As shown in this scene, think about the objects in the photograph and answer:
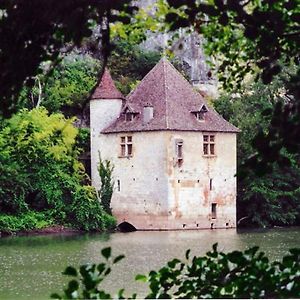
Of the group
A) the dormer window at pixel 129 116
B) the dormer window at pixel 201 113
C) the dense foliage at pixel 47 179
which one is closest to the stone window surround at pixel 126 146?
the dormer window at pixel 129 116

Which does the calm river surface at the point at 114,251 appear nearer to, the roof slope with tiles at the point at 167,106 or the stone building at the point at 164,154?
the stone building at the point at 164,154

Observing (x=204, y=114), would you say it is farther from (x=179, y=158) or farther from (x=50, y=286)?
(x=50, y=286)

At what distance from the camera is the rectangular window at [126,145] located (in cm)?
3300

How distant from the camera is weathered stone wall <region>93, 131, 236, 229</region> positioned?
32688 mm

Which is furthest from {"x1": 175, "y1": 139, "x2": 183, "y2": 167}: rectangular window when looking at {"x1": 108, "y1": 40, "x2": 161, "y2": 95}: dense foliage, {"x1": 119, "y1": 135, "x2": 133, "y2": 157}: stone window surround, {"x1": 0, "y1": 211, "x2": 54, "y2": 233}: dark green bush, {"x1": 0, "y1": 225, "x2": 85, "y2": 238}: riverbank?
{"x1": 108, "y1": 40, "x2": 161, "y2": 95}: dense foliage

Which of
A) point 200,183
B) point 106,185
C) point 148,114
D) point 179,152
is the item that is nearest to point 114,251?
point 106,185

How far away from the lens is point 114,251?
21656 millimetres

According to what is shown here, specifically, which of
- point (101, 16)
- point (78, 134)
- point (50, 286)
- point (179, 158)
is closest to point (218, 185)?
point (179, 158)

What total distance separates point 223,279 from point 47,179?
27.6 metres

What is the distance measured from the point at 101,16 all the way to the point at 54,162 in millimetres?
27803

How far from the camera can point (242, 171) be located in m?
3.82

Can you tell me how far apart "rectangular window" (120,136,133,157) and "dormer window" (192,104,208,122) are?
258 centimetres

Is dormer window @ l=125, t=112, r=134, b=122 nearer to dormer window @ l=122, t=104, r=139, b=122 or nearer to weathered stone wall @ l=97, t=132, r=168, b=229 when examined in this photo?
dormer window @ l=122, t=104, r=139, b=122

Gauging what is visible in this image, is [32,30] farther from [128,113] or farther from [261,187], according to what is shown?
[261,187]
